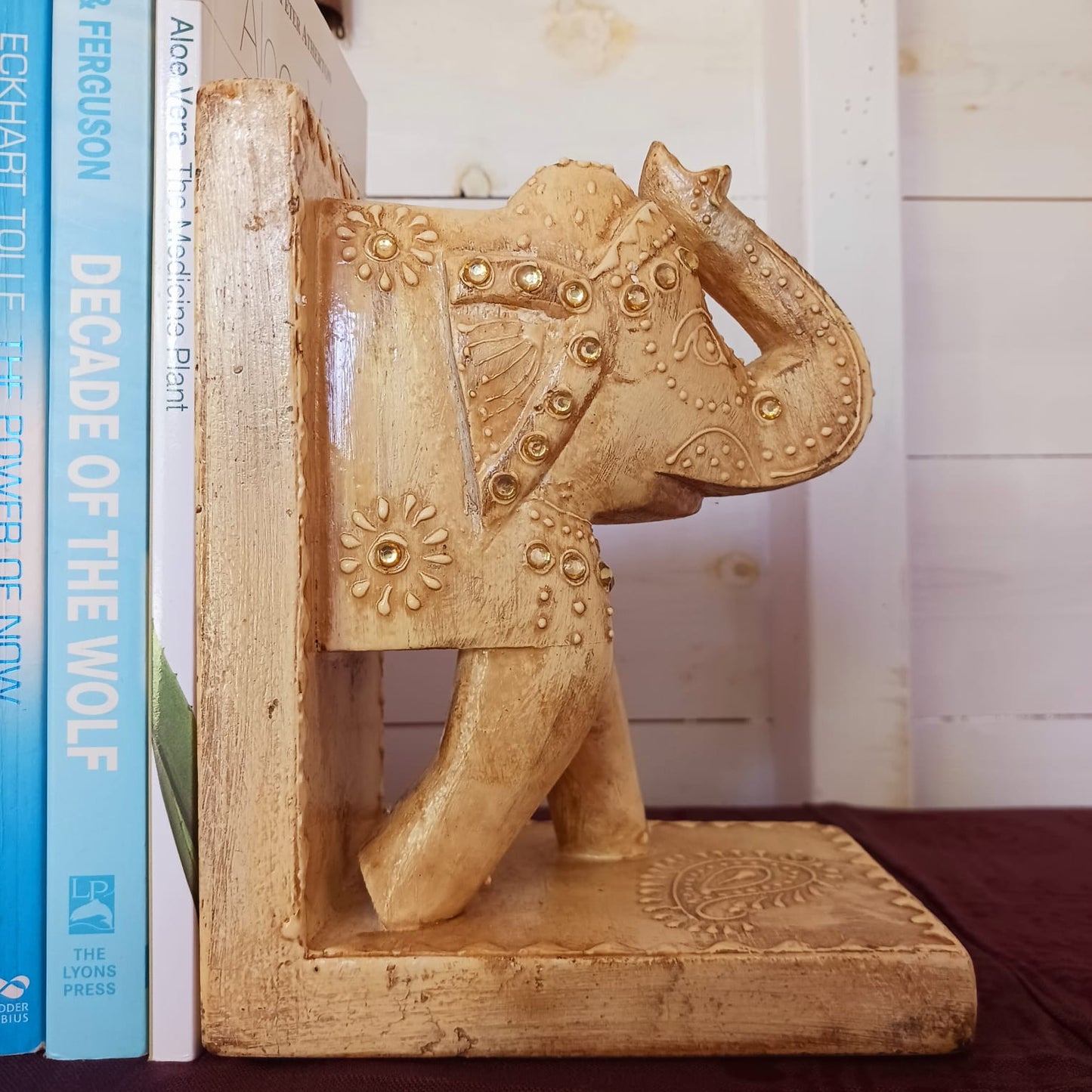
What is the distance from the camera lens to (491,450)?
0.50 metres

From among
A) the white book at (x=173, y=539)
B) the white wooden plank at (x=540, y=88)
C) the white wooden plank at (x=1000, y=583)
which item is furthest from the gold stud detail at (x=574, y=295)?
the white wooden plank at (x=1000, y=583)

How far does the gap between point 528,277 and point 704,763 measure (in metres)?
0.66

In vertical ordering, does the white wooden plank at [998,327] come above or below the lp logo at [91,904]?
above

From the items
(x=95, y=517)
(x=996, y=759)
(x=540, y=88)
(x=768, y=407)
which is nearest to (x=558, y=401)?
(x=768, y=407)

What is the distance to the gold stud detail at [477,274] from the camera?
0.50m

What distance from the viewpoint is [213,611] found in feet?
1.54

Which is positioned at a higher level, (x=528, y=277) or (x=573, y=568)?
(x=528, y=277)

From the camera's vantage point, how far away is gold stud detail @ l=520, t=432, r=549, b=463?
1.63 ft

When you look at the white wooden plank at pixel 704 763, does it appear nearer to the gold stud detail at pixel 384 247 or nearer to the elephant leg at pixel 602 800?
the elephant leg at pixel 602 800

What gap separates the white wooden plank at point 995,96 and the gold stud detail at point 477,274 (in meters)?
0.70

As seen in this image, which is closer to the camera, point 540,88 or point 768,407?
point 768,407

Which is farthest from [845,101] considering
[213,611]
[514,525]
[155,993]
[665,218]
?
[155,993]

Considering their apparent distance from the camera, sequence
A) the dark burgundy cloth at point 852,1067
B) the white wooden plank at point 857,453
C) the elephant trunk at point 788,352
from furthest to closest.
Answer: the white wooden plank at point 857,453 < the elephant trunk at point 788,352 < the dark burgundy cloth at point 852,1067

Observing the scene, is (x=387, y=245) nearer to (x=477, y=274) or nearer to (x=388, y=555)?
(x=477, y=274)
